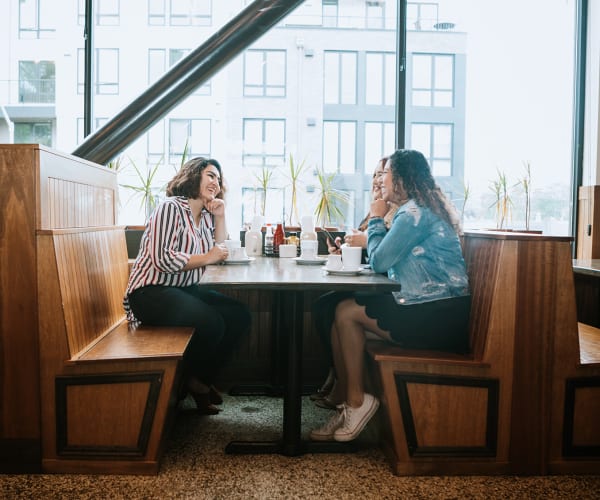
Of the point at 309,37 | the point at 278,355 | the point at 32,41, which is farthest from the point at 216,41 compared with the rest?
the point at 278,355

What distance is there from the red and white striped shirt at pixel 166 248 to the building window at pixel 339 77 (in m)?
1.74

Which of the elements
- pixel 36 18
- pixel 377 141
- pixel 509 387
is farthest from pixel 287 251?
pixel 36 18

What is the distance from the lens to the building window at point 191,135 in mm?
3973

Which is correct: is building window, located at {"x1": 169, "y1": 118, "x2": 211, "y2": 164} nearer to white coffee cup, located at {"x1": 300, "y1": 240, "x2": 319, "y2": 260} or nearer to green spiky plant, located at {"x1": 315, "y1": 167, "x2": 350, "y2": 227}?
green spiky plant, located at {"x1": 315, "y1": 167, "x2": 350, "y2": 227}

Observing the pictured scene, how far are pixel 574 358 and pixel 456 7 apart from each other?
2.98 m

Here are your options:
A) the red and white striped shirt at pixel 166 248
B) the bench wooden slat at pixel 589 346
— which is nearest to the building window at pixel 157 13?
the red and white striped shirt at pixel 166 248

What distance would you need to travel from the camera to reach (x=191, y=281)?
2799 mm

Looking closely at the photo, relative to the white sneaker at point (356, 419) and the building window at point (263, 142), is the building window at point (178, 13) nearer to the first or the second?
the building window at point (263, 142)

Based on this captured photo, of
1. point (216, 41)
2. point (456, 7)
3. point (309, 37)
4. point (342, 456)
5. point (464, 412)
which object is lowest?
point (342, 456)

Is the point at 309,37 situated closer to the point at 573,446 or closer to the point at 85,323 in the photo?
the point at 85,323

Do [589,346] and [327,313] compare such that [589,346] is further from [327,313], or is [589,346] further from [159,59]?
[159,59]

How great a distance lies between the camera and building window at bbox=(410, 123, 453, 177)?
4.10 meters

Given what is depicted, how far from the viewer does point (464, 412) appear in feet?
7.22

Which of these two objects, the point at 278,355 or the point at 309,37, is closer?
the point at 278,355
